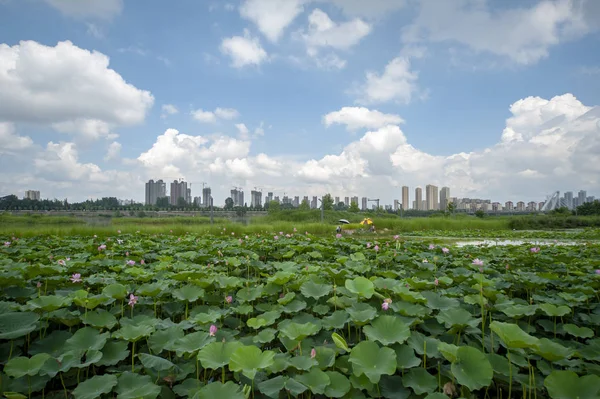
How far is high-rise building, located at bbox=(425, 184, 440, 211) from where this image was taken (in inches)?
3248

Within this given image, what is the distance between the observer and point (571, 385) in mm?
1235

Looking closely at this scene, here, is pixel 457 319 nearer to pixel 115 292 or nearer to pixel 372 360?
pixel 372 360

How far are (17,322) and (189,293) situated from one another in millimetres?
888

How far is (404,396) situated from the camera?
4.47ft

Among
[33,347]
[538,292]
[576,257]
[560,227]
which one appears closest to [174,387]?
[33,347]

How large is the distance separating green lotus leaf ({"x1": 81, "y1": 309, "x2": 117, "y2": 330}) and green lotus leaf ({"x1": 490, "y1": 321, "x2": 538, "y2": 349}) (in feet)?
6.20

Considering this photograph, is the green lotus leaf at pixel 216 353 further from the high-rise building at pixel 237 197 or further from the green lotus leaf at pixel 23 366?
the high-rise building at pixel 237 197

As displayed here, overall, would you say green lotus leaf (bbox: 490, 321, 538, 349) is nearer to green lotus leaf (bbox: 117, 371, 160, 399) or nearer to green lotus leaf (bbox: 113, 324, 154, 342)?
green lotus leaf (bbox: 117, 371, 160, 399)

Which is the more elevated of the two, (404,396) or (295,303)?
(295,303)

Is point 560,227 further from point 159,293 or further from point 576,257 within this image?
point 159,293

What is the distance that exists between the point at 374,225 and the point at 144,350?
20091mm

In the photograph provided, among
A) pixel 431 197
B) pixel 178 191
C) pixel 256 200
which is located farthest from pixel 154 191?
pixel 431 197

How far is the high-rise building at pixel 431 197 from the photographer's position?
271 feet

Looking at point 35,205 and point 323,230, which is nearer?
point 323,230
